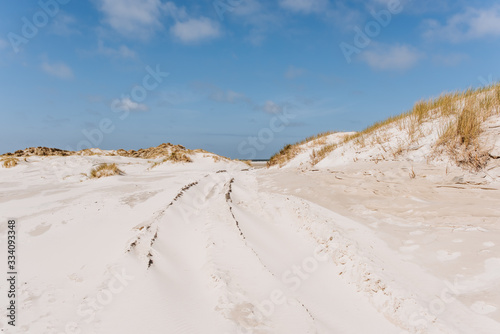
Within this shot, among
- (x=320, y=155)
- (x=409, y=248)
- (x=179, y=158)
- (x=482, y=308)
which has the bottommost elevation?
(x=482, y=308)

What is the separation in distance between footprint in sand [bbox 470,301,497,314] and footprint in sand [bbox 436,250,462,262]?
0.58 meters

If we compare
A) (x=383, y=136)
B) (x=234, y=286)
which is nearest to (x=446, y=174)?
(x=383, y=136)

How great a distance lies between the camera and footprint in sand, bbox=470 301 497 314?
1.66 meters

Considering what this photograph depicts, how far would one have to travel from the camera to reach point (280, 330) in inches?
61.5

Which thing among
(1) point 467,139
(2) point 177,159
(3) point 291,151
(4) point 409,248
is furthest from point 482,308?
(2) point 177,159

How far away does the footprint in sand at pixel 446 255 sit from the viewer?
228 cm

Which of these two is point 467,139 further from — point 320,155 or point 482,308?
point 320,155

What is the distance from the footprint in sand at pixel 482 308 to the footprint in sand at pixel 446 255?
22.7 inches

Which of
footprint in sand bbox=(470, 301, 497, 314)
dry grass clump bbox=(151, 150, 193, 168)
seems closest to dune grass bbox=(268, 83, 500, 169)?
footprint in sand bbox=(470, 301, 497, 314)

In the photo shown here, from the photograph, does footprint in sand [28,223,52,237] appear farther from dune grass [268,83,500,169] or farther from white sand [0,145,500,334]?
dune grass [268,83,500,169]

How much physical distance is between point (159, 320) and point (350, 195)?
11.4 feet

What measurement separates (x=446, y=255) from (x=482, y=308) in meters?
0.70

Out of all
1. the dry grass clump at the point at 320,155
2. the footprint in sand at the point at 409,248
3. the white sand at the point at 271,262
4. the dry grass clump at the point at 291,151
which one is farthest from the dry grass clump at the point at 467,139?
the dry grass clump at the point at 291,151

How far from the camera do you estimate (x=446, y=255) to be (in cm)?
233
